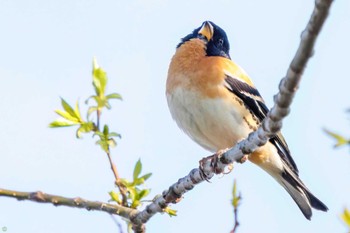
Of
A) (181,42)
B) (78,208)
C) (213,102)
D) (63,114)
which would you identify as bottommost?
(78,208)

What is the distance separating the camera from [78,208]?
498 centimetres

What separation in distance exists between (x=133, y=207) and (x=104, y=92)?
0.86m

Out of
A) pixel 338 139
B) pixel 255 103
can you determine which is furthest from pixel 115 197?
pixel 255 103

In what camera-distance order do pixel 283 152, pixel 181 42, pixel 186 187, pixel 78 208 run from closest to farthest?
pixel 78 208
pixel 186 187
pixel 283 152
pixel 181 42

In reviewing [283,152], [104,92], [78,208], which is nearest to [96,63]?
[104,92]

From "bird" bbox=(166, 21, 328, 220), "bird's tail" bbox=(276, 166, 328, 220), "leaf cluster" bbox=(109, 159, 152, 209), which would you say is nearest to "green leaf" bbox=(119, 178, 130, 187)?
"leaf cluster" bbox=(109, 159, 152, 209)

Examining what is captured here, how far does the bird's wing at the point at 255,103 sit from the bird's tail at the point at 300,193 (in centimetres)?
9

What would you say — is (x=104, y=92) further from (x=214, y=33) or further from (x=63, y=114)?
(x=214, y=33)

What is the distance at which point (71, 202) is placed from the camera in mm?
4930

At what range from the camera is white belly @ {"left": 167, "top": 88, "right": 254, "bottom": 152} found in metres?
7.27

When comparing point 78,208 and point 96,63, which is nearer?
point 78,208

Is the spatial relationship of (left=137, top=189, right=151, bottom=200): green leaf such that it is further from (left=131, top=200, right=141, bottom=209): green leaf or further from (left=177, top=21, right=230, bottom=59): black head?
(left=177, top=21, right=230, bottom=59): black head

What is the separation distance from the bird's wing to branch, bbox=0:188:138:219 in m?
2.50

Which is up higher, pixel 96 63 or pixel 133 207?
pixel 96 63
